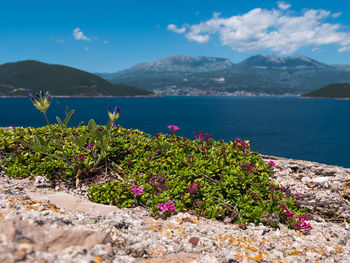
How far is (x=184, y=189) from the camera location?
6.39 meters

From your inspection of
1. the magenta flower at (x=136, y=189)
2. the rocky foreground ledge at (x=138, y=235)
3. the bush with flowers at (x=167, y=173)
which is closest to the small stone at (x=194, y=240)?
the rocky foreground ledge at (x=138, y=235)

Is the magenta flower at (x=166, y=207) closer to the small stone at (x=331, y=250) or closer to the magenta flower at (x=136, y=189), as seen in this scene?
the magenta flower at (x=136, y=189)

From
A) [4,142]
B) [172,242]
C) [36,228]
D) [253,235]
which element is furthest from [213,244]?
[4,142]

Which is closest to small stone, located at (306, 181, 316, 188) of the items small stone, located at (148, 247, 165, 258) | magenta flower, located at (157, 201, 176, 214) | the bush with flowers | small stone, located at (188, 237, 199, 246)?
the bush with flowers

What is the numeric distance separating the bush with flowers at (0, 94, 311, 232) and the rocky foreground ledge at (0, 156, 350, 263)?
342 mm

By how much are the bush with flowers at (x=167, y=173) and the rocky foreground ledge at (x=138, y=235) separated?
342 millimetres

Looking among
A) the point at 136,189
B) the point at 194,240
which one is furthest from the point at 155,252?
the point at 136,189

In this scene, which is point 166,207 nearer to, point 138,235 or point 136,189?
point 136,189

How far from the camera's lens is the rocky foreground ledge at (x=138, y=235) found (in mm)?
2727

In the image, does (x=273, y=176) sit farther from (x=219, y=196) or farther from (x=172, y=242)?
(x=172, y=242)

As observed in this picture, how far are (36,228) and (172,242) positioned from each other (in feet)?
7.40

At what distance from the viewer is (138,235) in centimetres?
409

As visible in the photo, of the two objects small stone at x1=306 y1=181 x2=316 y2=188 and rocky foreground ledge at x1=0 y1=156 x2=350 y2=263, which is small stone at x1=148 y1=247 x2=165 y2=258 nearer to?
rocky foreground ledge at x1=0 y1=156 x2=350 y2=263

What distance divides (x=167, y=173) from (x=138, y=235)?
308 centimetres
